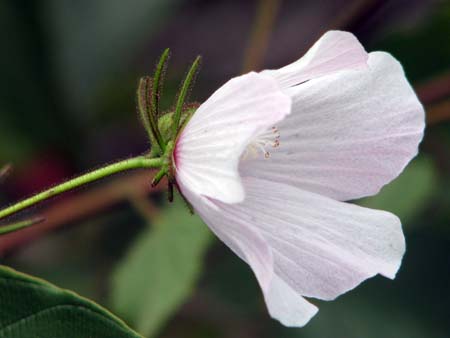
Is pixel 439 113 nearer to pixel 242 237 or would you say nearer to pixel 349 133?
pixel 349 133

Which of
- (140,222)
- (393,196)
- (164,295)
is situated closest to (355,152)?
(164,295)

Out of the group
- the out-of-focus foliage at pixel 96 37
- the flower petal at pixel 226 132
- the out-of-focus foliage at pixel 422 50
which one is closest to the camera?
the flower petal at pixel 226 132

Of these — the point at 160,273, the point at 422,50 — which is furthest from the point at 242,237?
the point at 422,50

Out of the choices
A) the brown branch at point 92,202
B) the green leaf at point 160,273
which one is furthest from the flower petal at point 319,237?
the brown branch at point 92,202

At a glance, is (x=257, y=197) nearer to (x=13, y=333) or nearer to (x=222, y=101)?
(x=222, y=101)

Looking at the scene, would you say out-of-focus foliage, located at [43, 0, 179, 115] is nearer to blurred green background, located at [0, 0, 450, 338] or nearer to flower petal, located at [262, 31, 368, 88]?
blurred green background, located at [0, 0, 450, 338]

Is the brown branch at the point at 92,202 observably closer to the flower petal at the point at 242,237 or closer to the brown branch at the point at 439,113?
the brown branch at the point at 439,113

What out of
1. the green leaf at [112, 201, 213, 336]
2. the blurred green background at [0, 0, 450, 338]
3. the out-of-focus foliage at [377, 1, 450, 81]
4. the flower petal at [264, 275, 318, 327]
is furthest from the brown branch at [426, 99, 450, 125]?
the flower petal at [264, 275, 318, 327]
